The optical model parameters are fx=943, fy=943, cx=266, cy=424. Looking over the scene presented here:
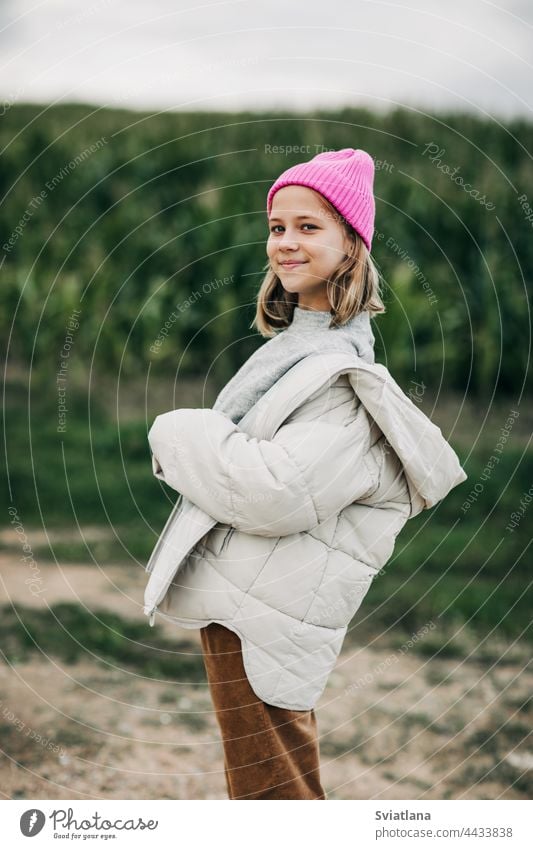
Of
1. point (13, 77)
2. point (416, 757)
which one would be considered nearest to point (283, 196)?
point (416, 757)

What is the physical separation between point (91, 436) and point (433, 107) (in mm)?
7681

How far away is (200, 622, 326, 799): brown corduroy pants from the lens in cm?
190

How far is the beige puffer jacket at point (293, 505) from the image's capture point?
175 centimetres

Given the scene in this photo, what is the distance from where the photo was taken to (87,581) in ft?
15.4

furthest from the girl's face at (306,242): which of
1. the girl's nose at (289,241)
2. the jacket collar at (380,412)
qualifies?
the jacket collar at (380,412)

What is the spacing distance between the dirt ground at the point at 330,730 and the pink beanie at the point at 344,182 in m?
2.05

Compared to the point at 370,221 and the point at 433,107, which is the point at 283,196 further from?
the point at 433,107

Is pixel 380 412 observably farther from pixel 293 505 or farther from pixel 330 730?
pixel 330 730
